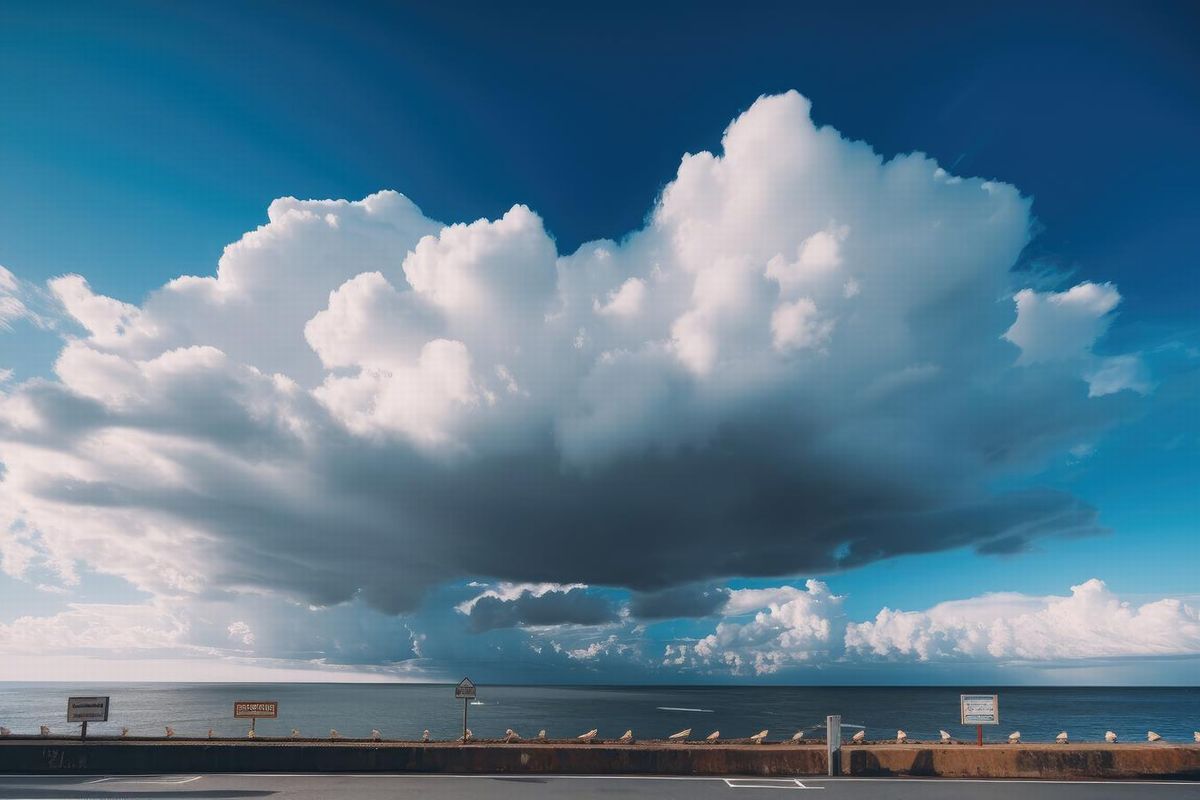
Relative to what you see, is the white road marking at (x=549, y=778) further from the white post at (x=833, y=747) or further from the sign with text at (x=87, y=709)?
the sign with text at (x=87, y=709)

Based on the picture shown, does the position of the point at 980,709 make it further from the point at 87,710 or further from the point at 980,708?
the point at 87,710

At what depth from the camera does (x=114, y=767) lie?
2069cm

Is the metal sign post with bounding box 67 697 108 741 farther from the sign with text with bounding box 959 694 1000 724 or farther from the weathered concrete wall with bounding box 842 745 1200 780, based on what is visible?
the sign with text with bounding box 959 694 1000 724

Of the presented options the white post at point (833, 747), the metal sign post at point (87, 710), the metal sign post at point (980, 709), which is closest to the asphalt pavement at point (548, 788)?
the white post at point (833, 747)

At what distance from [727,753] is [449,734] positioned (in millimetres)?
80296

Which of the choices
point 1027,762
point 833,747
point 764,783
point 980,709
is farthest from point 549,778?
point 1027,762

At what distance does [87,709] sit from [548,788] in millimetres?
15509

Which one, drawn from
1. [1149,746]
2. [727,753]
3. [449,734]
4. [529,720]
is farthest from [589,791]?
[529,720]

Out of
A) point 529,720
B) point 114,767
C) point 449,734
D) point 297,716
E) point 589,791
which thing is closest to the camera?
point 589,791

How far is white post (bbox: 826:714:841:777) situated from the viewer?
803 inches

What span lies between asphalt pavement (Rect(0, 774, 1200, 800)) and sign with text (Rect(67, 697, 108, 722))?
7.21 ft

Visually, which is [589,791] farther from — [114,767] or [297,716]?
[297,716]

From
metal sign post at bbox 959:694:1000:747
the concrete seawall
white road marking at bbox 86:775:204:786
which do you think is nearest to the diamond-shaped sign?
the concrete seawall

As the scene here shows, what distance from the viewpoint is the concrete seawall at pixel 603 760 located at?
2066cm
